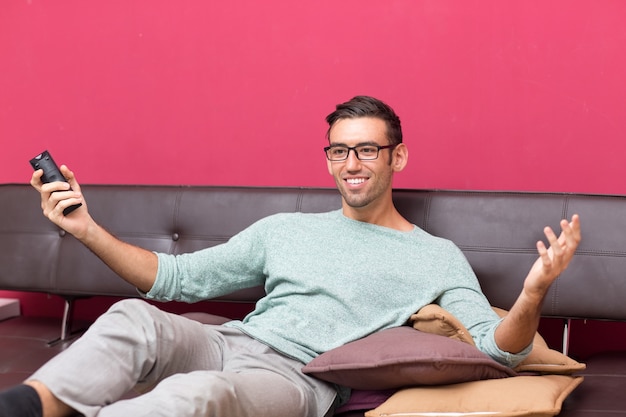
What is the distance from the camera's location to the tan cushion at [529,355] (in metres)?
1.86

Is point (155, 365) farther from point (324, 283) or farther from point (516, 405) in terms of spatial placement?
point (516, 405)

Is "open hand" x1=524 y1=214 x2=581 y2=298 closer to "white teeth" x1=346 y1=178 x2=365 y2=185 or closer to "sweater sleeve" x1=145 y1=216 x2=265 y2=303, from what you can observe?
"white teeth" x1=346 y1=178 x2=365 y2=185

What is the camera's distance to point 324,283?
2.07m

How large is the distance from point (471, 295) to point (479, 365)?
0.37m

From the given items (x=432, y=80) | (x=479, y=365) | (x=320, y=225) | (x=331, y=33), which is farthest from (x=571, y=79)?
(x=479, y=365)

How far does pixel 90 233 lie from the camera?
2.02 m

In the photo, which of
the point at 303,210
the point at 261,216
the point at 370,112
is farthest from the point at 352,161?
the point at 261,216

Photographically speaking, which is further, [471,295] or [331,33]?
[331,33]

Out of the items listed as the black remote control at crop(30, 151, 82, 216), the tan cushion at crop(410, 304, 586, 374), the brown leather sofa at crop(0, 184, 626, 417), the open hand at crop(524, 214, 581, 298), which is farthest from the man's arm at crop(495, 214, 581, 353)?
the black remote control at crop(30, 151, 82, 216)

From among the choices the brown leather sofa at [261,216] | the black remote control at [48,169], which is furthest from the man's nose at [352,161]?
the black remote control at [48,169]

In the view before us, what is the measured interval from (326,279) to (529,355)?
54cm

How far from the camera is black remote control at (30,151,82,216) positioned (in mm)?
Answer: 1972

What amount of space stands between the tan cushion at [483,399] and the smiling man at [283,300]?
110mm

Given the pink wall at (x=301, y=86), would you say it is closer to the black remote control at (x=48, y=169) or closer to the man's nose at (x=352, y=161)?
the man's nose at (x=352, y=161)
